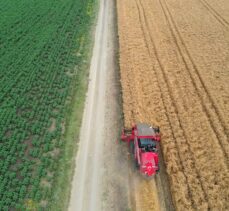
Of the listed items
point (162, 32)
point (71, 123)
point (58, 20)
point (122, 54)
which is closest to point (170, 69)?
point (122, 54)

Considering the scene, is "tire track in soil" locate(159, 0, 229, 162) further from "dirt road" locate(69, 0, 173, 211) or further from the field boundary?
the field boundary

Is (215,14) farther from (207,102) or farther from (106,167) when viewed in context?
(106,167)

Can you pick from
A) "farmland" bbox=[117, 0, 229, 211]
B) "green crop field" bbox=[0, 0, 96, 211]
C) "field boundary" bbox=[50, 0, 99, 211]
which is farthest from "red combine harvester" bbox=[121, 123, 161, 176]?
"green crop field" bbox=[0, 0, 96, 211]

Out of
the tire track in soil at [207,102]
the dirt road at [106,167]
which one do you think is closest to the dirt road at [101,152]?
the dirt road at [106,167]

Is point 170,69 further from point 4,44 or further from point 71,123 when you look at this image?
point 4,44

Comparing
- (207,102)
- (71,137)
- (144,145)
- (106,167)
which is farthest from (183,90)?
(71,137)

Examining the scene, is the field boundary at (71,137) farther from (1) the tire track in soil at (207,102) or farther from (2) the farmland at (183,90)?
(1) the tire track in soil at (207,102)
